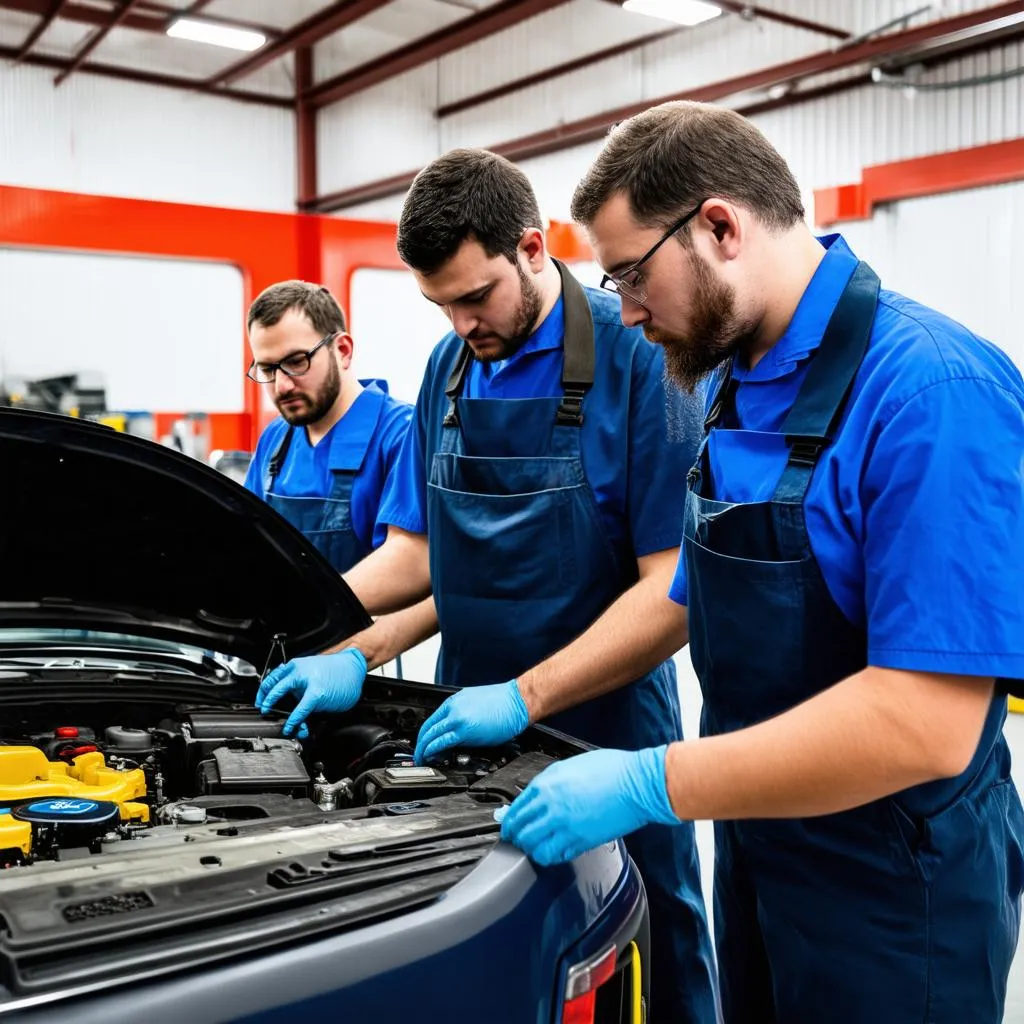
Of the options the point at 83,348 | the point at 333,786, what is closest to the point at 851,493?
the point at 333,786

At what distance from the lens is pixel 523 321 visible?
6.04ft

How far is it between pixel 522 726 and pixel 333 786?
288 millimetres

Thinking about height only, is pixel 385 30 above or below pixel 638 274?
above

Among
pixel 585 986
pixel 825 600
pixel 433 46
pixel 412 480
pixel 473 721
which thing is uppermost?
pixel 433 46

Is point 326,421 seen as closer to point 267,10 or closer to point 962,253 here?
point 962,253

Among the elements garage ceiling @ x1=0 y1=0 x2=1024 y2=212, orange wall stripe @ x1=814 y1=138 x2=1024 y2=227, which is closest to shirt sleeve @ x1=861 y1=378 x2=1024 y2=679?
orange wall stripe @ x1=814 y1=138 x2=1024 y2=227

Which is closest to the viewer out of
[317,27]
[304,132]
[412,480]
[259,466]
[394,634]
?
[394,634]

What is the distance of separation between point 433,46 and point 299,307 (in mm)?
7137

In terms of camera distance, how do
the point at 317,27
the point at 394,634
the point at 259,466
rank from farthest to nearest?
the point at 317,27, the point at 259,466, the point at 394,634

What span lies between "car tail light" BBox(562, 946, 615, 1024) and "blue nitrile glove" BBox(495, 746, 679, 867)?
0.10 m

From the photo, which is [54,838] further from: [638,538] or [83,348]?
[83,348]

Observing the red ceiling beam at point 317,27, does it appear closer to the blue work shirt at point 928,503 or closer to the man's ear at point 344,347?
the man's ear at point 344,347

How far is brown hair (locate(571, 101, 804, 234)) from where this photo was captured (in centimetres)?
123

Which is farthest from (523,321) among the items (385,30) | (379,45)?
(379,45)
